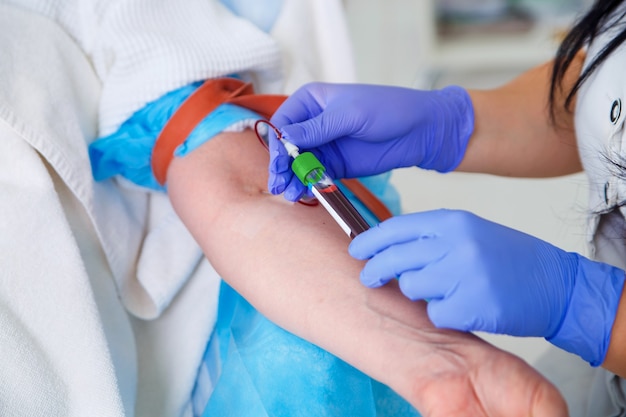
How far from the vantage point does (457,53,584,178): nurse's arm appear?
1.10 m

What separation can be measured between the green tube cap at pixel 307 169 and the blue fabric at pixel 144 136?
20 cm

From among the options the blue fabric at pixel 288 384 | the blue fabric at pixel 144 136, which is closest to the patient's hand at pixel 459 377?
the blue fabric at pixel 288 384

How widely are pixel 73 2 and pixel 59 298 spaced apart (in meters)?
0.47

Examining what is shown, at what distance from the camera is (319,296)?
29.0 inches

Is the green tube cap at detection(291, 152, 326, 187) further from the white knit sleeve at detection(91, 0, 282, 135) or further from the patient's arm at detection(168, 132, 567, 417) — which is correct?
the white knit sleeve at detection(91, 0, 282, 135)

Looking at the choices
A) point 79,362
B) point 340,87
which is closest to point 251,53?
point 340,87

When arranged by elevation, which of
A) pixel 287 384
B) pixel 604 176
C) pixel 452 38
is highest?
pixel 604 176

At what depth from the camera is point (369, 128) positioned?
36.9 inches

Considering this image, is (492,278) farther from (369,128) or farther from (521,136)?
(521,136)

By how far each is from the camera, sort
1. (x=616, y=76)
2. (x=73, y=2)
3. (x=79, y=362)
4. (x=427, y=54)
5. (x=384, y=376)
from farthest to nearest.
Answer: (x=427, y=54), (x=73, y=2), (x=616, y=76), (x=79, y=362), (x=384, y=376)

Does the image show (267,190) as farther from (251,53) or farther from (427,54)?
(427,54)

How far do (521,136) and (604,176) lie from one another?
0.25m

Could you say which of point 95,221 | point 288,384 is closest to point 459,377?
point 288,384

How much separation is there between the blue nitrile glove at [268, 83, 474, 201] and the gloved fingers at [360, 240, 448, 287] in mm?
167
